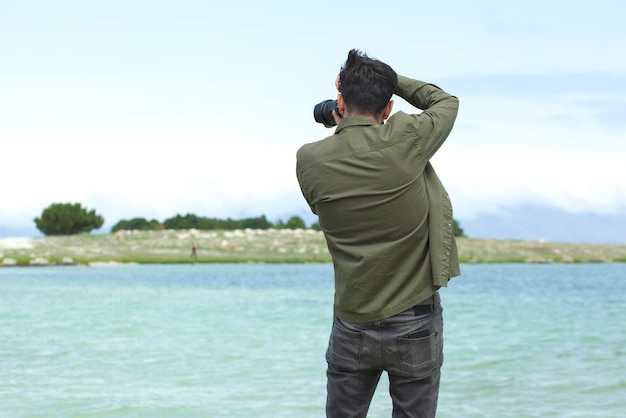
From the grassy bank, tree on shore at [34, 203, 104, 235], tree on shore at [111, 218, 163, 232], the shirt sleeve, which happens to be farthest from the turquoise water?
Result: tree on shore at [111, 218, 163, 232]

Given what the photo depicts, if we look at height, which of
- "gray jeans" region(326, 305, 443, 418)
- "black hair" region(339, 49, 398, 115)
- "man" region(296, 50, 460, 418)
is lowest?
"gray jeans" region(326, 305, 443, 418)

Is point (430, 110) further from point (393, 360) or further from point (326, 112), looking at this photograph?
point (393, 360)

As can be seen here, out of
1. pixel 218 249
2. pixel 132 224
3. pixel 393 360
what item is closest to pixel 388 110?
pixel 393 360

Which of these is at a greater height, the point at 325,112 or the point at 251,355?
the point at 325,112

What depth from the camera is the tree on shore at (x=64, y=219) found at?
224ft

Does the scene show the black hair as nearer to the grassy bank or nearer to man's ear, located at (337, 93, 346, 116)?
man's ear, located at (337, 93, 346, 116)

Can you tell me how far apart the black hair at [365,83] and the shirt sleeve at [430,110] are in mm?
132

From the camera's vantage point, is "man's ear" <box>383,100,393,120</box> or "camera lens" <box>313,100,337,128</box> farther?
"camera lens" <box>313,100,337,128</box>

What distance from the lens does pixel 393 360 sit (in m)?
2.94

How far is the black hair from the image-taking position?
9.46ft

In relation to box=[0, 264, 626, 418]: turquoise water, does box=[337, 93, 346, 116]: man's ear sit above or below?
above

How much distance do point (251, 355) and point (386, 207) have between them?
383 inches

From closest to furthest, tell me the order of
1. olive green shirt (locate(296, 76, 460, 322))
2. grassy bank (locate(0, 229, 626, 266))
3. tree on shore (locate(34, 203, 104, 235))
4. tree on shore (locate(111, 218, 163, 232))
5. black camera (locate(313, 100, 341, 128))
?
olive green shirt (locate(296, 76, 460, 322)) → black camera (locate(313, 100, 341, 128)) → grassy bank (locate(0, 229, 626, 266)) → tree on shore (locate(34, 203, 104, 235)) → tree on shore (locate(111, 218, 163, 232))

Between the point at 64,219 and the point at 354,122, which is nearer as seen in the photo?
the point at 354,122
